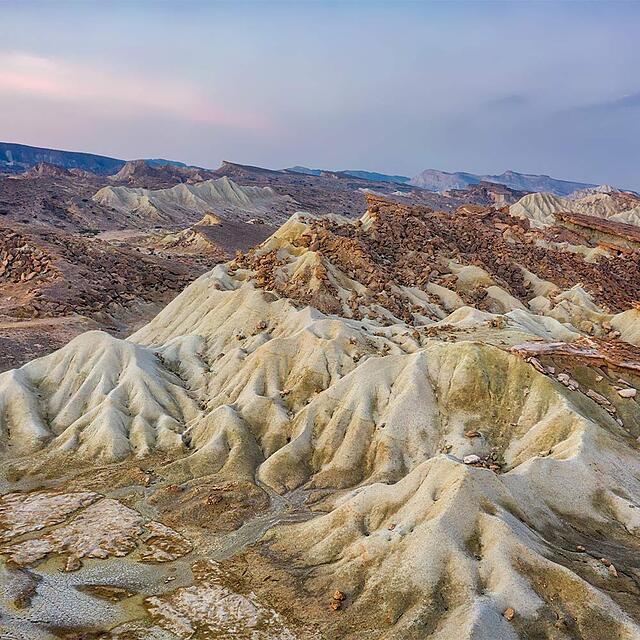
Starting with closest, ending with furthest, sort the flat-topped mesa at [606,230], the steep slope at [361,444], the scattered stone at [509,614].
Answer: the scattered stone at [509,614]
the steep slope at [361,444]
the flat-topped mesa at [606,230]

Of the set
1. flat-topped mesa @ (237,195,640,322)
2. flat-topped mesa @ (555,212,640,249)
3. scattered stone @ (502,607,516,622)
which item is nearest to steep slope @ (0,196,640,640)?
scattered stone @ (502,607,516,622)

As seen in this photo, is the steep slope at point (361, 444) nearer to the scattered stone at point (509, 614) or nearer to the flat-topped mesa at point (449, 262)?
the scattered stone at point (509, 614)

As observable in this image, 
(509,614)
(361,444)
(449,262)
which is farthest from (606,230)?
(509,614)

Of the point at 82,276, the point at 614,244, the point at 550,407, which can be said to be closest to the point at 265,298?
the point at 550,407

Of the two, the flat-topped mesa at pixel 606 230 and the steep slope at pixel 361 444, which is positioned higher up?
the flat-topped mesa at pixel 606 230

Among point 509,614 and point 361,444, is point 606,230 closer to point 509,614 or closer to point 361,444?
point 361,444

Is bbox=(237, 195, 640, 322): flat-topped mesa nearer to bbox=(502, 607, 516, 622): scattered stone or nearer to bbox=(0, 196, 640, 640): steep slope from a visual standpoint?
bbox=(0, 196, 640, 640): steep slope

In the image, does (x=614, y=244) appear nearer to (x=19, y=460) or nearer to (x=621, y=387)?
(x=621, y=387)

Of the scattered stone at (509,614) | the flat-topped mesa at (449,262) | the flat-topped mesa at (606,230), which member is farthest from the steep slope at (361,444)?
the flat-topped mesa at (606,230)
